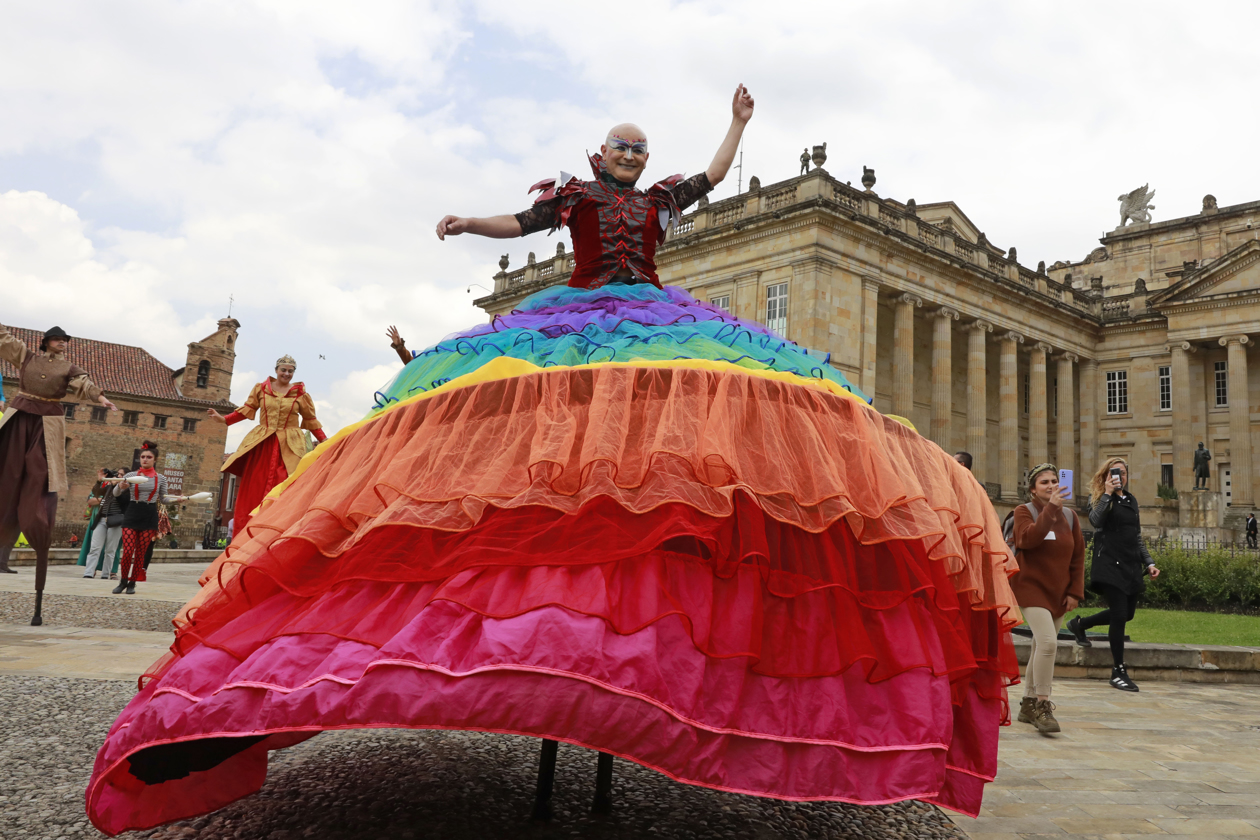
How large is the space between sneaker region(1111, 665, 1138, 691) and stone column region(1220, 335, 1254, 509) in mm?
33837

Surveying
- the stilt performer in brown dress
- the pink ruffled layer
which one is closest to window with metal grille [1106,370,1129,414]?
the stilt performer in brown dress

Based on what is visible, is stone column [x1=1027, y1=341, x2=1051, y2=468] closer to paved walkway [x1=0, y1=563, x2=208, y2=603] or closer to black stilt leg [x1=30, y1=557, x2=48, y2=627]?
paved walkway [x1=0, y1=563, x2=208, y2=603]

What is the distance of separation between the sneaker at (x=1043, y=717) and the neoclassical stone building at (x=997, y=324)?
2187 cm

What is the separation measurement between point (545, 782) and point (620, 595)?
2.92 ft

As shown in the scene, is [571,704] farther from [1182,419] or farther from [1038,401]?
[1182,419]

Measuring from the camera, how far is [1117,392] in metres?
39.4

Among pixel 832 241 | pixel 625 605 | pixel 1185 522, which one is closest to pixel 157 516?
pixel 625 605

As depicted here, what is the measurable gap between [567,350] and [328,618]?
3.68 ft

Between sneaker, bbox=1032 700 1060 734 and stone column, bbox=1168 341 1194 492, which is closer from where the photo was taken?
sneaker, bbox=1032 700 1060 734

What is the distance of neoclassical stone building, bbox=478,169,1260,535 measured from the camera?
28.3 metres

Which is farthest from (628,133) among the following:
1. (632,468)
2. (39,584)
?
(39,584)

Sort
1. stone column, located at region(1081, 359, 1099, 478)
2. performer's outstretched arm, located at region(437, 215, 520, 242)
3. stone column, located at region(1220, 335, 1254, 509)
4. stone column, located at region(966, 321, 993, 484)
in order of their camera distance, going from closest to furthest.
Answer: performer's outstretched arm, located at region(437, 215, 520, 242), stone column, located at region(966, 321, 993, 484), stone column, located at region(1220, 335, 1254, 509), stone column, located at region(1081, 359, 1099, 478)

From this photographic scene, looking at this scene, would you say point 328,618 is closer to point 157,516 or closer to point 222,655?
point 222,655

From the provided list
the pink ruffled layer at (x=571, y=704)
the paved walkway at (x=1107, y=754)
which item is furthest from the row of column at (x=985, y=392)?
the pink ruffled layer at (x=571, y=704)
